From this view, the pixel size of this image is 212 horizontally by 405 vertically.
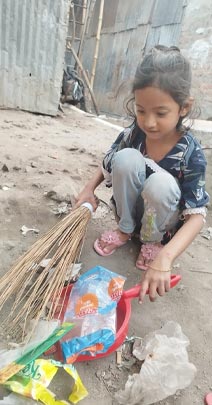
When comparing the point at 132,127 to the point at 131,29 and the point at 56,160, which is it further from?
the point at 131,29

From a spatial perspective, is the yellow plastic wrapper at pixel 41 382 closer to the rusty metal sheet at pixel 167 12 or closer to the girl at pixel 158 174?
the girl at pixel 158 174

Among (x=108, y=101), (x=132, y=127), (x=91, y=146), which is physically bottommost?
(x=108, y=101)

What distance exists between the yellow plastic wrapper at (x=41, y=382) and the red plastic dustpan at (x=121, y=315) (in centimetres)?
8

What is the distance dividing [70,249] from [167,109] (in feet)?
2.09

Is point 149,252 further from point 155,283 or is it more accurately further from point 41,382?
point 41,382

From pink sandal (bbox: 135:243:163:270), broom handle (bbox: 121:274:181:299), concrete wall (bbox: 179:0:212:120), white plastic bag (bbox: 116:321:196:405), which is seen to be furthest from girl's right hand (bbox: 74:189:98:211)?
concrete wall (bbox: 179:0:212:120)

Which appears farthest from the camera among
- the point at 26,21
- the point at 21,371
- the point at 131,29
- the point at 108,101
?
the point at 108,101

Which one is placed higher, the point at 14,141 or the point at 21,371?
the point at 21,371

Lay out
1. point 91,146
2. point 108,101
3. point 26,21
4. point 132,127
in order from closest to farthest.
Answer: point 132,127, point 91,146, point 26,21, point 108,101

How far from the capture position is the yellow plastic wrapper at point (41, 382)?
2.87ft

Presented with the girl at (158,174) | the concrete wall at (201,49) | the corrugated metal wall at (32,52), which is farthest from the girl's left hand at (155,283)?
the concrete wall at (201,49)

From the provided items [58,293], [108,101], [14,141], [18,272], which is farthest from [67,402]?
[108,101]

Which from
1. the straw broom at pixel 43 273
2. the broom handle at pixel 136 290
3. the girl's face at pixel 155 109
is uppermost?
the girl's face at pixel 155 109

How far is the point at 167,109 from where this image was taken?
121 cm
